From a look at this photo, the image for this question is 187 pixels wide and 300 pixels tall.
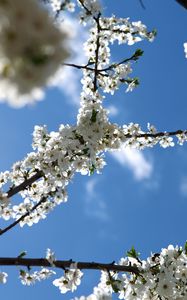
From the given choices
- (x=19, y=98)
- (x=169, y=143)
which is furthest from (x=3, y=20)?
(x=169, y=143)

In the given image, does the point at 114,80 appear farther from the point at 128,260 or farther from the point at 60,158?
the point at 128,260

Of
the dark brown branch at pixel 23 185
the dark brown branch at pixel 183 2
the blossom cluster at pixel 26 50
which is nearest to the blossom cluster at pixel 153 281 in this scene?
the dark brown branch at pixel 23 185

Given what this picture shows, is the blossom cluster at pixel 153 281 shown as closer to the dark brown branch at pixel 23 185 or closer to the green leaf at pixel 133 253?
the green leaf at pixel 133 253

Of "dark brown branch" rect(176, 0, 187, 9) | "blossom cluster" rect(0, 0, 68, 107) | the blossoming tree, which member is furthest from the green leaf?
"blossom cluster" rect(0, 0, 68, 107)

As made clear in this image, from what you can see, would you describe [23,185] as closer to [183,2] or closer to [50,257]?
[50,257]

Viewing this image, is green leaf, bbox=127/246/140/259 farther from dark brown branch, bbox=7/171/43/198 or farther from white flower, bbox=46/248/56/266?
dark brown branch, bbox=7/171/43/198
